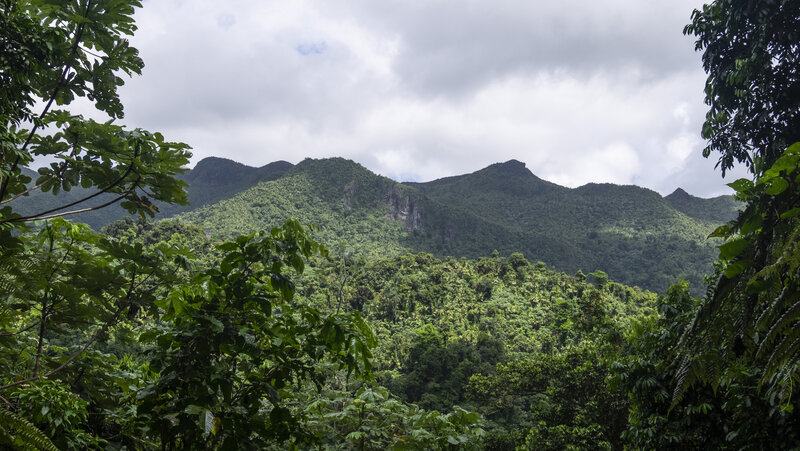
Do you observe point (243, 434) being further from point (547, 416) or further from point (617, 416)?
point (547, 416)

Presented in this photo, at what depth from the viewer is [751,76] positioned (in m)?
6.02

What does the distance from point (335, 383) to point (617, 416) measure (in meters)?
6.92

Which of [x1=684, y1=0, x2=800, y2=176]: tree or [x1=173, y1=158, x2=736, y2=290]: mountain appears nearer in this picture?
[x1=684, y1=0, x2=800, y2=176]: tree

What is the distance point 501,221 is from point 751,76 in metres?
117

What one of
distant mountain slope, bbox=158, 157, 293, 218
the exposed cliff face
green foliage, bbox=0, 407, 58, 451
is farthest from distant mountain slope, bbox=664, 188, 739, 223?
green foliage, bbox=0, 407, 58, 451

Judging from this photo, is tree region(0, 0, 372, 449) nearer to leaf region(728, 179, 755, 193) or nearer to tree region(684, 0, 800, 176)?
leaf region(728, 179, 755, 193)

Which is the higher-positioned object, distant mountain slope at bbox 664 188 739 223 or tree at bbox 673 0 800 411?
distant mountain slope at bbox 664 188 739 223

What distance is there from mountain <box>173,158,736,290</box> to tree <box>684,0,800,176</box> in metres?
77.1

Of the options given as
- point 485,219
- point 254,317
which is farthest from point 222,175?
point 254,317

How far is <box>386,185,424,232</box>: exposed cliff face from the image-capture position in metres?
105

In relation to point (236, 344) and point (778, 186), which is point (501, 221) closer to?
point (236, 344)

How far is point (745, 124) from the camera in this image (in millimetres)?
6457

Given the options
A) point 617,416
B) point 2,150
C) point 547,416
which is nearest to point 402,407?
point 2,150

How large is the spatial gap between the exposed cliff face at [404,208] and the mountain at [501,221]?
254mm
